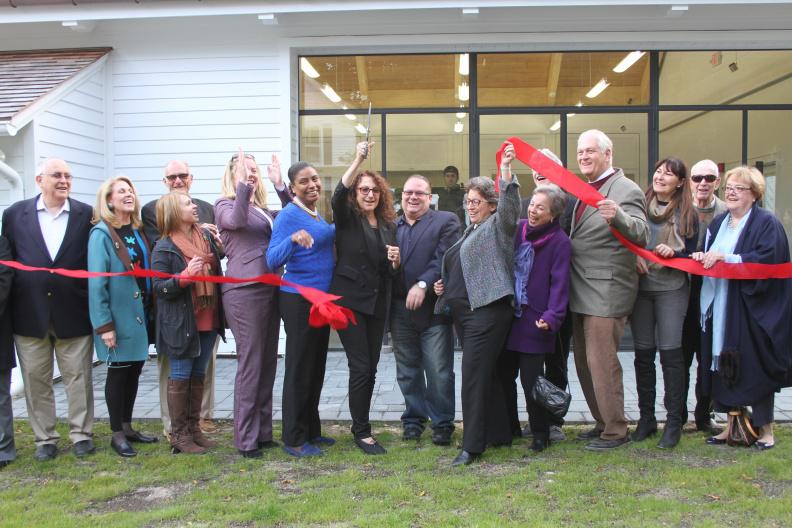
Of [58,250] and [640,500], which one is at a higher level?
[58,250]

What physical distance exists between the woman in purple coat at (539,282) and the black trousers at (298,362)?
135 cm

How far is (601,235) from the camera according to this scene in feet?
15.4

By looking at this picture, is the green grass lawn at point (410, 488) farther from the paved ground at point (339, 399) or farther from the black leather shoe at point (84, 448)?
the paved ground at point (339, 399)

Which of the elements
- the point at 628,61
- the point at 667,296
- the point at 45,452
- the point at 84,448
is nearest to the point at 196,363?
the point at 84,448

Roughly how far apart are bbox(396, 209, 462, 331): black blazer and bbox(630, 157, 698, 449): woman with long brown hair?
1357 millimetres

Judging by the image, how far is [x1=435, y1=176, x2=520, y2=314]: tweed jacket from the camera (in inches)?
177

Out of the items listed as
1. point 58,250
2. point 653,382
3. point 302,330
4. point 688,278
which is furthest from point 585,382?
point 58,250

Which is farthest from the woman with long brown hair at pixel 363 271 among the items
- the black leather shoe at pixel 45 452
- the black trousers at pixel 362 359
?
the black leather shoe at pixel 45 452

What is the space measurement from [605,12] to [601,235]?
4.54 metres

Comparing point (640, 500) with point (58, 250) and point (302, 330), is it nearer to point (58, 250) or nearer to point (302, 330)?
point (302, 330)

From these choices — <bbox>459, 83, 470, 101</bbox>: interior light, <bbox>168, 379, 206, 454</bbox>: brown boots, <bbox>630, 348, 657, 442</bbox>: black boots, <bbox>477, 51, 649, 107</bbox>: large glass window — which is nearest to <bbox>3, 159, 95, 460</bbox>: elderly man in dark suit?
<bbox>168, 379, 206, 454</bbox>: brown boots

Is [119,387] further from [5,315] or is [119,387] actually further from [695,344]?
[695,344]

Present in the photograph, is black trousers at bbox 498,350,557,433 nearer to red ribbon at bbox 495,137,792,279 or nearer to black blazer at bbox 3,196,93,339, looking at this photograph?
red ribbon at bbox 495,137,792,279

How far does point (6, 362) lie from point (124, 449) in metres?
0.99
